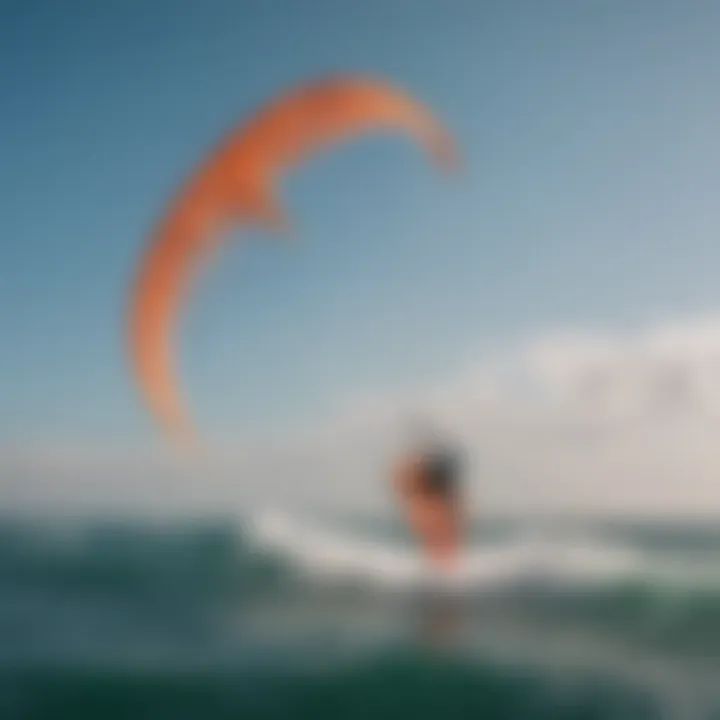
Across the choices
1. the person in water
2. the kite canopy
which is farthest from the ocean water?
the kite canopy

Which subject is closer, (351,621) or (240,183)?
(240,183)

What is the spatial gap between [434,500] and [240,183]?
1.00 meters

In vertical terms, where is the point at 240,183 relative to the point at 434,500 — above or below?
above

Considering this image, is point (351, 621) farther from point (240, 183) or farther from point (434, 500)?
point (240, 183)

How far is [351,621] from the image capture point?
3.13m

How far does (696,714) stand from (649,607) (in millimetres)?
316

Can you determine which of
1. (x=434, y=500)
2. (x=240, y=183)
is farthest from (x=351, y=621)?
(x=240, y=183)

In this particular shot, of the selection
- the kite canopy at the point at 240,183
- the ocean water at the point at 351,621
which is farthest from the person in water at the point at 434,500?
the kite canopy at the point at 240,183

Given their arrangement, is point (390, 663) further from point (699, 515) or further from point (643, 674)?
point (699, 515)

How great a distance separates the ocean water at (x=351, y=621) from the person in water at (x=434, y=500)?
7cm

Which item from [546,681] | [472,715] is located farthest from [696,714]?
[472,715]

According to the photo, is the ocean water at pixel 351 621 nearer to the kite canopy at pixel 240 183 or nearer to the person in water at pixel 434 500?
the person in water at pixel 434 500

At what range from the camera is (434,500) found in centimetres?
306

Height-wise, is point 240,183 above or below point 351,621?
above
